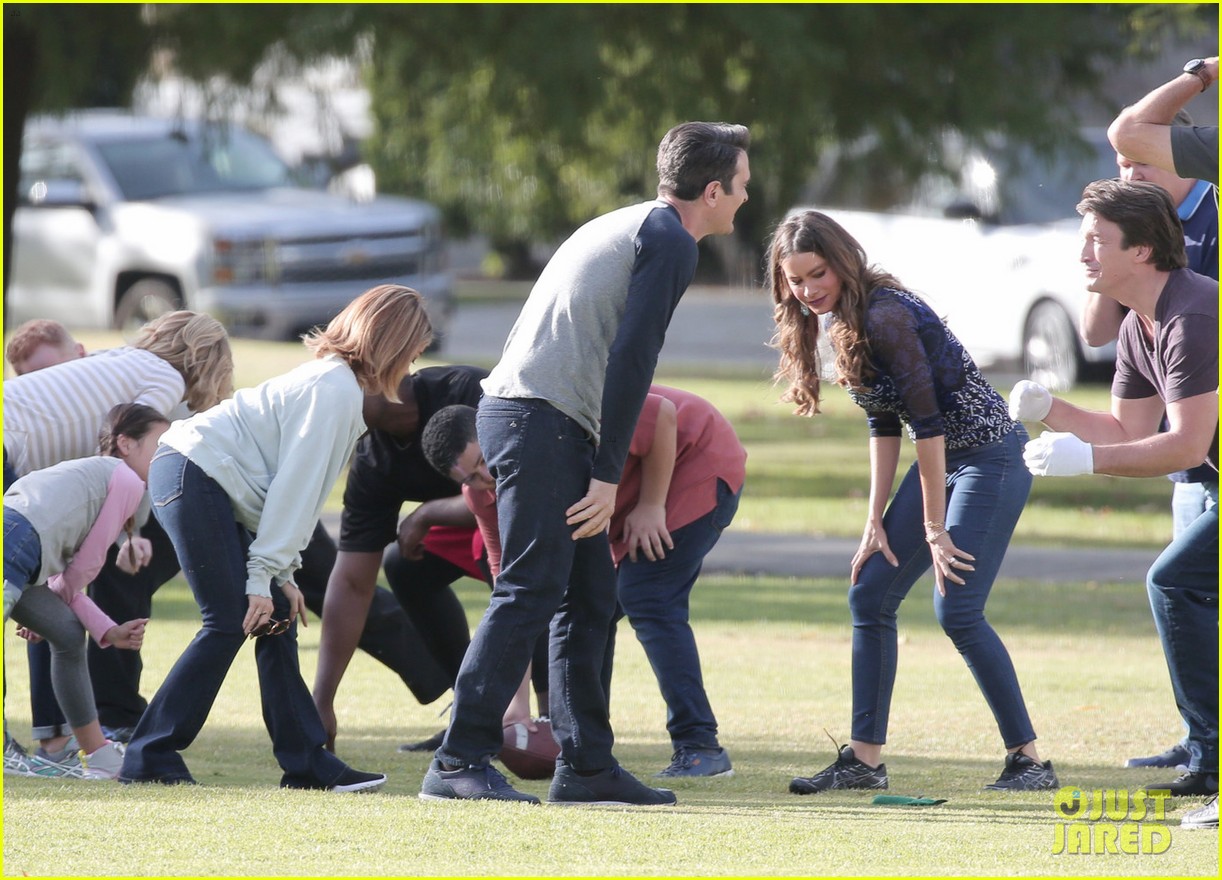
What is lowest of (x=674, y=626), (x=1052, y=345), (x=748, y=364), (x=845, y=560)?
(x=748, y=364)

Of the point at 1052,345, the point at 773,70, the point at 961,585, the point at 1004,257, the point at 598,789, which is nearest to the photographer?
the point at 598,789

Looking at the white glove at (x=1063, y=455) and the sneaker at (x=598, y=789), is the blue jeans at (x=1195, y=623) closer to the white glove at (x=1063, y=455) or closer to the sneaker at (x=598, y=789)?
the white glove at (x=1063, y=455)

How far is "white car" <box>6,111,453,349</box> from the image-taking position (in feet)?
58.7

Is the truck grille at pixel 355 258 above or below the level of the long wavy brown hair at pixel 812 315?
below

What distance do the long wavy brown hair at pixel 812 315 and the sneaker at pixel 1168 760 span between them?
162 centimetres

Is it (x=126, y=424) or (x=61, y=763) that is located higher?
(x=126, y=424)

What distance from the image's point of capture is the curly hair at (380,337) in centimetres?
525

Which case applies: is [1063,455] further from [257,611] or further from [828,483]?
[828,483]

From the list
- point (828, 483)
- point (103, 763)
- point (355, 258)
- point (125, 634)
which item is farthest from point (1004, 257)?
point (103, 763)

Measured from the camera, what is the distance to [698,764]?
18.8ft

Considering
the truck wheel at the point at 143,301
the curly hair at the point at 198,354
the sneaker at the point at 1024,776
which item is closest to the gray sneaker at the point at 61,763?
the curly hair at the point at 198,354

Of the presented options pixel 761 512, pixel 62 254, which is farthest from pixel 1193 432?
pixel 62 254

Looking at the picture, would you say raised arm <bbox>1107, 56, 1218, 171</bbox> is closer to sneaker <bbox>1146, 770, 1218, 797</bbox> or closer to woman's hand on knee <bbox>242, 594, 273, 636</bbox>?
sneaker <bbox>1146, 770, 1218, 797</bbox>

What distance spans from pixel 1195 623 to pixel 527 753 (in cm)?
209
